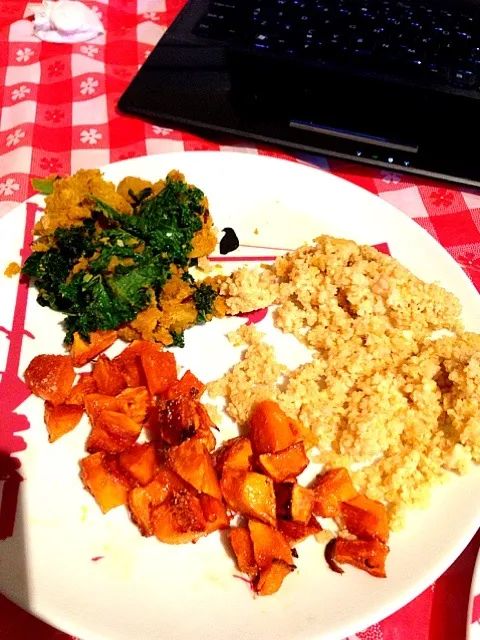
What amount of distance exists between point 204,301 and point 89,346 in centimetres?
32

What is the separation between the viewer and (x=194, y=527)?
3.76 feet

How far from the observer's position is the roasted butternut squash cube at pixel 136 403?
1.31 m

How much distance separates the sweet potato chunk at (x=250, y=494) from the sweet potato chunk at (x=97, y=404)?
12.5 inches

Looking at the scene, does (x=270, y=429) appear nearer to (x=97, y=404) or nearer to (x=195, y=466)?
(x=195, y=466)

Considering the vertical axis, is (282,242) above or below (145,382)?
above

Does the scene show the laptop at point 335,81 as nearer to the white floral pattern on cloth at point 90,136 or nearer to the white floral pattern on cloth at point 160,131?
the white floral pattern on cloth at point 160,131

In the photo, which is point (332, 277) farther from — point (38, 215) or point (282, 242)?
point (38, 215)

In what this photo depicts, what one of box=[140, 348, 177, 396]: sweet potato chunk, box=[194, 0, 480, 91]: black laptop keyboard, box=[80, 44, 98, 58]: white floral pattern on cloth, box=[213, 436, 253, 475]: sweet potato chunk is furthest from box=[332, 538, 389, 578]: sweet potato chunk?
box=[80, 44, 98, 58]: white floral pattern on cloth

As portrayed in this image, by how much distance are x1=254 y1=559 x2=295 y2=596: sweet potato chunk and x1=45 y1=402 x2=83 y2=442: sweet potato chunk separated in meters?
0.55

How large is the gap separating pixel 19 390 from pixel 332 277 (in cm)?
84

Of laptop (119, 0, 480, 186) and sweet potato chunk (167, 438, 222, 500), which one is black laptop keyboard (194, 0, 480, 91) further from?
sweet potato chunk (167, 438, 222, 500)

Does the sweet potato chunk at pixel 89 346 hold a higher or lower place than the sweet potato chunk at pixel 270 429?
higher

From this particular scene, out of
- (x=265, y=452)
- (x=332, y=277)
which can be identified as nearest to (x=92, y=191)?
(x=332, y=277)

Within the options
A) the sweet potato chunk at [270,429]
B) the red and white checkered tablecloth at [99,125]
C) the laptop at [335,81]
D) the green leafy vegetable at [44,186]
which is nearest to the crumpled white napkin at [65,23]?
the red and white checkered tablecloth at [99,125]
